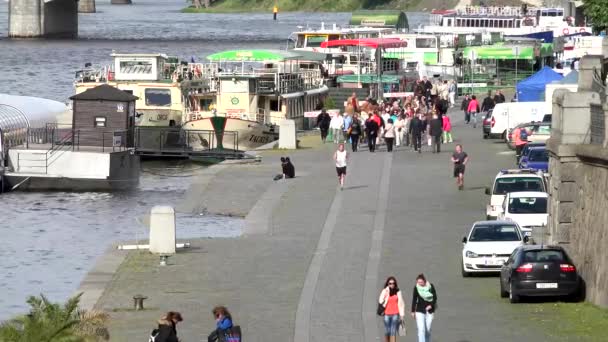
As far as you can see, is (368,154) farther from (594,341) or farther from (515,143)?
(594,341)

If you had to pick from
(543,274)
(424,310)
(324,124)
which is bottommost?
(424,310)

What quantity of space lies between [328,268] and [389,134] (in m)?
24.2

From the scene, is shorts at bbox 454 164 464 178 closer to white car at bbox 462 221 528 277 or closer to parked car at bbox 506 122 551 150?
parked car at bbox 506 122 551 150

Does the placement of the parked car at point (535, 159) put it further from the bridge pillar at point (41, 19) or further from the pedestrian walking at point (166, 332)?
the bridge pillar at point (41, 19)

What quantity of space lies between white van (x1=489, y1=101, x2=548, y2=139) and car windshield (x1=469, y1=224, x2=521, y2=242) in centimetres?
2911

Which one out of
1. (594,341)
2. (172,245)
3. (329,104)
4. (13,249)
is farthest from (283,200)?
(329,104)

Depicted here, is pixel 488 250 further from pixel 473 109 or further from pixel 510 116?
pixel 473 109

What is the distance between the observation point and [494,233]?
107ft

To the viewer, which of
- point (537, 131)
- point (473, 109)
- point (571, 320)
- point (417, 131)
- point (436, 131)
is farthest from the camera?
point (473, 109)

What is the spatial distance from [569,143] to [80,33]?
165 metres

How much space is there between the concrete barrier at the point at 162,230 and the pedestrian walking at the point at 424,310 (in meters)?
10.5

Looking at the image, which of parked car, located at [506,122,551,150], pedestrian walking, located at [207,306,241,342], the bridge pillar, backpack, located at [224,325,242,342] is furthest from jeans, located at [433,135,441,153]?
the bridge pillar

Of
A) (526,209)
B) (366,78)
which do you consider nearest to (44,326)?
(526,209)

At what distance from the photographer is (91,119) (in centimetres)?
5819
